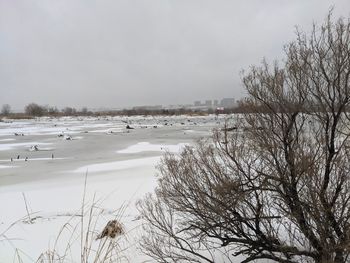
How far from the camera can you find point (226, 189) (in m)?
4.87

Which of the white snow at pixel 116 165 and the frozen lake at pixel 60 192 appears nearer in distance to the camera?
the frozen lake at pixel 60 192

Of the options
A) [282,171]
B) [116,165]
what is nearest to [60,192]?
[116,165]

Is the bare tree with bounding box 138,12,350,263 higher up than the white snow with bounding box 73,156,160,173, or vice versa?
the bare tree with bounding box 138,12,350,263

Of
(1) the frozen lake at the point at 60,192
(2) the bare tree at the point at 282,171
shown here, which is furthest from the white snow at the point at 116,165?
(2) the bare tree at the point at 282,171

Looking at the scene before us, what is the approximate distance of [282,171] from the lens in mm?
4820

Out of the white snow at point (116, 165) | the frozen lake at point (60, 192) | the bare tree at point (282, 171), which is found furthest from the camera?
the white snow at point (116, 165)

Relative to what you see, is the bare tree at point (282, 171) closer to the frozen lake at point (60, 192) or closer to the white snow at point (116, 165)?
the frozen lake at point (60, 192)

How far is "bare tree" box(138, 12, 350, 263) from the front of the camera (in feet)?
14.7

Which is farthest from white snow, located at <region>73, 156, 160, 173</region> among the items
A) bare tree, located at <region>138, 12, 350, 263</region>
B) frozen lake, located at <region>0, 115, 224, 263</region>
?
bare tree, located at <region>138, 12, 350, 263</region>

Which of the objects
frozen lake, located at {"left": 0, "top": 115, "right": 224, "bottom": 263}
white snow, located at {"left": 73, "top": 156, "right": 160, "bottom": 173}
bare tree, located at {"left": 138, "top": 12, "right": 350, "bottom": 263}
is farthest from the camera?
white snow, located at {"left": 73, "top": 156, "right": 160, "bottom": 173}

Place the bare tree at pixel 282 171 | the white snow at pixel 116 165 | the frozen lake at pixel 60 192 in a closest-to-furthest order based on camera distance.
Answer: the bare tree at pixel 282 171 → the frozen lake at pixel 60 192 → the white snow at pixel 116 165

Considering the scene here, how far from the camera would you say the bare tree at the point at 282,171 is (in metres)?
4.48

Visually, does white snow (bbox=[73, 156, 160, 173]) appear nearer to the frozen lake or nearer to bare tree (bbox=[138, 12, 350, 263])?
the frozen lake

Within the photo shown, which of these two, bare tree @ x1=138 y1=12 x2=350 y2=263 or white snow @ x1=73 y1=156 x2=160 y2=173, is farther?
white snow @ x1=73 y1=156 x2=160 y2=173
